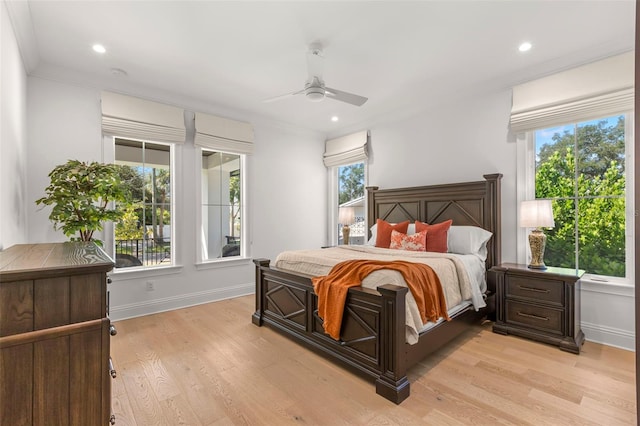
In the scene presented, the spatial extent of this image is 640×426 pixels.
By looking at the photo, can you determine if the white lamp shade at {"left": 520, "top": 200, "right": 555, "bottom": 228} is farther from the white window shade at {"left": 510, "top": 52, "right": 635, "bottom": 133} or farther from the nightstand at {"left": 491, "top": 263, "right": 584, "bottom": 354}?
the white window shade at {"left": 510, "top": 52, "right": 635, "bottom": 133}

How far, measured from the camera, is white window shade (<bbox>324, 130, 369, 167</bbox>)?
16.6 feet

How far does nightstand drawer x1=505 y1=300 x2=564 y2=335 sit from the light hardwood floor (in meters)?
0.18

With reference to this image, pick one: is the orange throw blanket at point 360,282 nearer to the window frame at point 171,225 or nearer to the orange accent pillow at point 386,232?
the orange accent pillow at point 386,232

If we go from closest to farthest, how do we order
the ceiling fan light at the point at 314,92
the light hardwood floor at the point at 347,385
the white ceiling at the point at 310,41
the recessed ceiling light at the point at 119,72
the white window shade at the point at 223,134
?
the light hardwood floor at the point at 347,385 < the white ceiling at the point at 310,41 < the ceiling fan light at the point at 314,92 < the recessed ceiling light at the point at 119,72 < the white window shade at the point at 223,134

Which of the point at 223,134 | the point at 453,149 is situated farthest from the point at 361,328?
the point at 223,134

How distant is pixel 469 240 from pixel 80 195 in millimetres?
4082

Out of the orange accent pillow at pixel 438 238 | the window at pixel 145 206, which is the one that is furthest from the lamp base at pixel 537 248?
the window at pixel 145 206

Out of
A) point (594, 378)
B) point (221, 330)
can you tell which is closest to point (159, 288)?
point (221, 330)

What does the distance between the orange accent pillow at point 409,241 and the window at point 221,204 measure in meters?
2.42

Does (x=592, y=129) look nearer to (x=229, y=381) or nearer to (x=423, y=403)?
(x=423, y=403)

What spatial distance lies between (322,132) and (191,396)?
4.72m

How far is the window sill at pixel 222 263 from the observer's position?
4.25 m

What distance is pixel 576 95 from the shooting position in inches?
118

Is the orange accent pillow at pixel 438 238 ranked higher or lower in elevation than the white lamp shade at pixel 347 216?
lower
